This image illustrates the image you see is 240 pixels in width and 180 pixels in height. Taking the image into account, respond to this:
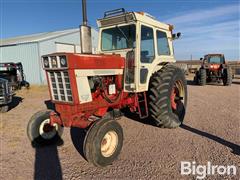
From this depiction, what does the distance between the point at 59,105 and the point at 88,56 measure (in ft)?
3.40

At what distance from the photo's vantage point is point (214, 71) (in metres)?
15.1

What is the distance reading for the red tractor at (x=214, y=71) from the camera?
46.8 ft

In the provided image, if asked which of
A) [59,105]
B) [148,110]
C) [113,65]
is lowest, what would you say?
[148,110]

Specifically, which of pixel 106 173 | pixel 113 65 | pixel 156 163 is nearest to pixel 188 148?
pixel 156 163

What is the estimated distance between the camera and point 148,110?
5.37 m

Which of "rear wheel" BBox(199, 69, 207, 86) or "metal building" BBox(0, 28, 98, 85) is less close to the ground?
"metal building" BBox(0, 28, 98, 85)

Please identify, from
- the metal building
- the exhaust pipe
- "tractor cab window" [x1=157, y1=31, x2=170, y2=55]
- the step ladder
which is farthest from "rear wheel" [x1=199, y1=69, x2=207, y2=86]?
the exhaust pipe

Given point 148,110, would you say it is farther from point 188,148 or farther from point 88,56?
point 88,56

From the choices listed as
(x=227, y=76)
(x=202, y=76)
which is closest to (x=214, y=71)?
(x=227, y=76)

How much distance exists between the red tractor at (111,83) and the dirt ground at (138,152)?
276mm

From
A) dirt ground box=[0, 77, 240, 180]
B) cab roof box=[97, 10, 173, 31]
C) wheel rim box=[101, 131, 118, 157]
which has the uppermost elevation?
cab roof box=[97, 10, 173, 31]

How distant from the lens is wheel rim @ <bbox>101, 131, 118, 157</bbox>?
12.9 feet

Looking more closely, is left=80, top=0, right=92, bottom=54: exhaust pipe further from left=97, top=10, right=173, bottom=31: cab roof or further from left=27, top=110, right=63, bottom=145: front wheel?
left=27, top=110, right=63, bottom=145: front wheel

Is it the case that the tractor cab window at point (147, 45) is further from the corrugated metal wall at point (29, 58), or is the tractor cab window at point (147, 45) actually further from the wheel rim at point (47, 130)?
the corrugated metal wall at point (29, 58)
